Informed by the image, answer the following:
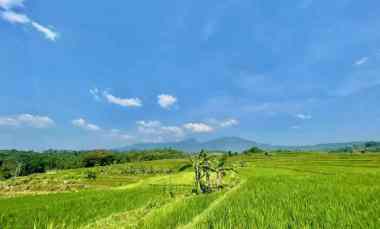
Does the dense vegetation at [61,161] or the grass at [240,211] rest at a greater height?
the dense vegetation at [61,161]

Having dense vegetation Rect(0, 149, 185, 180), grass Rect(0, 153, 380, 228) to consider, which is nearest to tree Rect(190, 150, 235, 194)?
grass Rect(0, 153, 380, 228)

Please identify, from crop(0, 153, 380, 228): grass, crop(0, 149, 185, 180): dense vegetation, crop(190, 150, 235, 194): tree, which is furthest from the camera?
crop(0, 149, 185, 180): dense vegetation

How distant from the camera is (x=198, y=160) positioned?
28234mm

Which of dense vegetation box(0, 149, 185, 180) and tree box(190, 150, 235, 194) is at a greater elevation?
dense vegetation box(0, 149, 185, 180)

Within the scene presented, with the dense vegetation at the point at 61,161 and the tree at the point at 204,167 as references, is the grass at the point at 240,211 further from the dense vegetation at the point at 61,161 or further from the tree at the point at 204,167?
the dense vegetation at the point at 61,161

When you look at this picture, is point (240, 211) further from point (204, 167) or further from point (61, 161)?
point (61, 161)

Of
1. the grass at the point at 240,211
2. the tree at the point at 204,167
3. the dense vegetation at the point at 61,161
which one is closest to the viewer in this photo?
the grass at the point at 240,211

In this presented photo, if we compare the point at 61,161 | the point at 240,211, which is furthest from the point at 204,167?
the point at 61,161

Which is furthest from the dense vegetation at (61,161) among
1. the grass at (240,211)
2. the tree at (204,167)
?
the grass at (240,211)

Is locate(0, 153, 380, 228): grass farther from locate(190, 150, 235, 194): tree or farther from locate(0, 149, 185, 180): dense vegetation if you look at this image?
locate(0, 149, 185, 180): dense vegetation

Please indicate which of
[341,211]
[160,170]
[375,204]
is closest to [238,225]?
[341,211]

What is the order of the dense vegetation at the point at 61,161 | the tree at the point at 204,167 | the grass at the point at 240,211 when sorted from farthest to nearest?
the dense vegetation at the point at 61,161 → the tree at the point at 204,167 → the grass at the point at 240,211

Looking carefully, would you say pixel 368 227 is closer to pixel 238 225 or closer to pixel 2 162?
pixel 238 225

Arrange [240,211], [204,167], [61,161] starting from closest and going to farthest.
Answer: [240,211] → [204,167] → [61,161]
